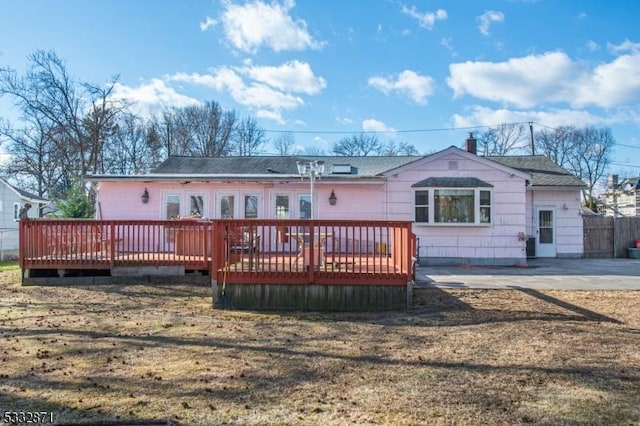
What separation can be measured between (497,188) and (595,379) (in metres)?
9.80

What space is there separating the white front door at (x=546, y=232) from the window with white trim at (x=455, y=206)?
401cm

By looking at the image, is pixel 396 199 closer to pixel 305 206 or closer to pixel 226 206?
pixel 305 206

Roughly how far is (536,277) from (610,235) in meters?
9.22

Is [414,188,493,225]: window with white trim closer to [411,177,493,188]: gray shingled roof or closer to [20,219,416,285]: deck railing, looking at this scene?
[411,177,493,188]: gray shingled roof

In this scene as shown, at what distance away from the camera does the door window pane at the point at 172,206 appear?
13734 mm

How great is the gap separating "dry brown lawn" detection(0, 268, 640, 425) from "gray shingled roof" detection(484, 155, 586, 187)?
9.08 m

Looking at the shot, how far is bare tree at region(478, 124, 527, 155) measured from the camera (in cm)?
4166

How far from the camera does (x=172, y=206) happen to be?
1377 centimetres

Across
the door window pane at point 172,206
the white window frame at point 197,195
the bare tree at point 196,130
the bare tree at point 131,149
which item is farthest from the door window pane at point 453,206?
the bare tree at point 131,149

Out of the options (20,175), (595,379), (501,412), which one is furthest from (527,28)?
(20,175)

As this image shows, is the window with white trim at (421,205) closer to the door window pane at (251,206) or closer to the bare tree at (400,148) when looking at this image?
the door window pane at (251,206)

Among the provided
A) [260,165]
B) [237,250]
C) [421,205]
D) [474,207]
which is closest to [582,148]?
[474,207]

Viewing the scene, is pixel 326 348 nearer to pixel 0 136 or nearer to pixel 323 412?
pixel 323 412

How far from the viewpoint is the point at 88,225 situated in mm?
9461
